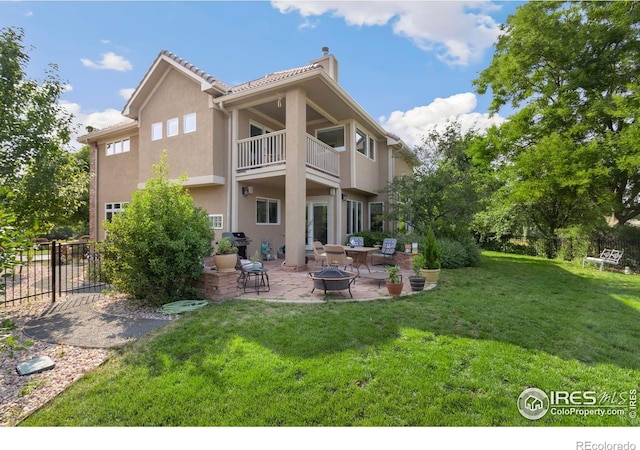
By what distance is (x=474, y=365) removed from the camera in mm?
3627

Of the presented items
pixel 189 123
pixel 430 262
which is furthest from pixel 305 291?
pixel 189 123

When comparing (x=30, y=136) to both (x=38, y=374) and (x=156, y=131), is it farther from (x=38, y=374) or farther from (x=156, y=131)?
(x=38, y=374)

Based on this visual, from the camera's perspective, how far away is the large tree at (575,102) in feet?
42.4

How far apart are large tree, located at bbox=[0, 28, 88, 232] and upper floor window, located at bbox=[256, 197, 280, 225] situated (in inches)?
260

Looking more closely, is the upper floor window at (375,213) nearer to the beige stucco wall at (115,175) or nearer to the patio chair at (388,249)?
the patio chair at (388,249)

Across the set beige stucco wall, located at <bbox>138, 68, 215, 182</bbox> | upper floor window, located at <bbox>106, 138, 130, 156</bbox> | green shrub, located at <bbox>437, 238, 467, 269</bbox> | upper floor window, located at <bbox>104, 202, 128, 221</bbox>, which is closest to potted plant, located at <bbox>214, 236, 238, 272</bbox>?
beige stucco wall, located at <bbox>138, 68, 215, 182</bbox>

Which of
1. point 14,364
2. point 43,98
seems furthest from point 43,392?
point 43,98

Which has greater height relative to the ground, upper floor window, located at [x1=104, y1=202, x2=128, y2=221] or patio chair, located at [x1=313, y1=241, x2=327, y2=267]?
upper floor window, located at [x1=104, y1=202, x2=128, y2=221]

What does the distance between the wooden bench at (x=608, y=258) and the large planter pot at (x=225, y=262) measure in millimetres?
14113

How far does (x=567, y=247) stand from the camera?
15258 mm

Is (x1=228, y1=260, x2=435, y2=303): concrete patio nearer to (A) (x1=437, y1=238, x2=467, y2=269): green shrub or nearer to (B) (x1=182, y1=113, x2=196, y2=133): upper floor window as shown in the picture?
(A) (x1=437, y1=238, x2=467, y2=269): green shrub

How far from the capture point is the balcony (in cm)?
1110

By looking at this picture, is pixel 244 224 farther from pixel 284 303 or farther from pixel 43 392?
pixel 43 392

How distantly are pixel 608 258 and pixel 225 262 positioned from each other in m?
15.4
